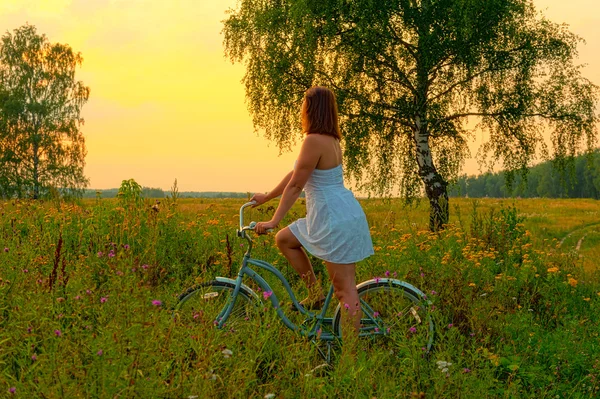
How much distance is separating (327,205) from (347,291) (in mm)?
728

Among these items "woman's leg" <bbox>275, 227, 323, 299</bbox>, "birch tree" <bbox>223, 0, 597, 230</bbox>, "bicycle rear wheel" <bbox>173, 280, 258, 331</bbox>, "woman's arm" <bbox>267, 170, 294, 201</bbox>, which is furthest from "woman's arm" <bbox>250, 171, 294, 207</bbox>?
"birch tree" <bbox>223, 0, 597, 230</bbox>

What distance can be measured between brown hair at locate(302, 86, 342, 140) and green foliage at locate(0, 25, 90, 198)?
105 feet

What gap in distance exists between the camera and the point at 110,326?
332cm

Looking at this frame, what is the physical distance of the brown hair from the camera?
4.59 metres

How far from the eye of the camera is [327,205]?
A: 15.1 ft

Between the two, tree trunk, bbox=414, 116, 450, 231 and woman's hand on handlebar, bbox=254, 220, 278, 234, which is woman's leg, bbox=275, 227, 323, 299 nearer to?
woman's hand on handlebar, bbox=254, 220, 278, 234

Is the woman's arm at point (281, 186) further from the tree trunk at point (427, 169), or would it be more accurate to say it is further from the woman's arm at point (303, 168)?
the tree trunk at point (427, 169)

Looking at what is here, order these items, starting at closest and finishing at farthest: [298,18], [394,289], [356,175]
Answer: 1. [394,289]
2. [298,18]
3. [356,175]

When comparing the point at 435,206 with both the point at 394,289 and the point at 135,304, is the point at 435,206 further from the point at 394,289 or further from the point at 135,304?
the point at 135,304

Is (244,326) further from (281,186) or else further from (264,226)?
(281,186)

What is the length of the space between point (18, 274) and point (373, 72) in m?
12.1

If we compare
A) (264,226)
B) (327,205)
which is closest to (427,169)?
(327,205)

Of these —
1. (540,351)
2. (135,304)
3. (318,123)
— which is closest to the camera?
(135,304)

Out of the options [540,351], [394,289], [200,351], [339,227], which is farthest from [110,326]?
[540,351]
